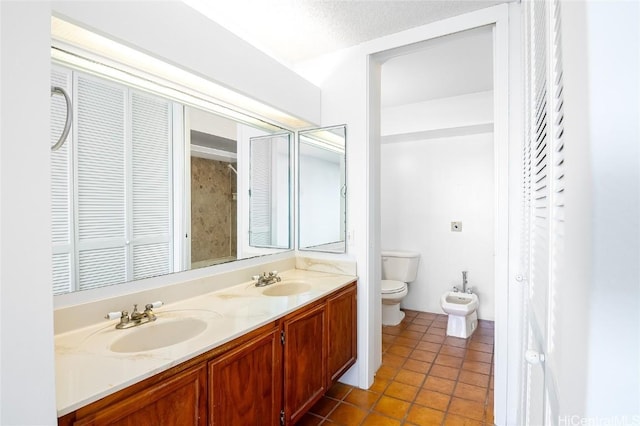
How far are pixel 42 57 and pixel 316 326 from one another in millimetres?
1598

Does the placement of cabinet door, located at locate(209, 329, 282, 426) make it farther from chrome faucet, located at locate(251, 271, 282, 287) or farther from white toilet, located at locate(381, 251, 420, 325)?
white toilet, located at locate(381, 251, 420, 325)

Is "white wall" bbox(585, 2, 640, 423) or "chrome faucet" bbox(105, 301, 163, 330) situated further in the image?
"chrome faucet" bbox(105, 301, 163, 330)

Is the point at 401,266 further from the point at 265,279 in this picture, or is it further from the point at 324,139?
the point at 265,279

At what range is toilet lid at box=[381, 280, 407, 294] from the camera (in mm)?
3195

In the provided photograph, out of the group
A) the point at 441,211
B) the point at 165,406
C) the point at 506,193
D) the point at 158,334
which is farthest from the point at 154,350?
the point at 441,211

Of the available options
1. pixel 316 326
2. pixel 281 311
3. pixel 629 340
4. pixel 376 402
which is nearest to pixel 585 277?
pixel 629 340

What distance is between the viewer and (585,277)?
0.93ft

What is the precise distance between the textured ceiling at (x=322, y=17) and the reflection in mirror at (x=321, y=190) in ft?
2.13

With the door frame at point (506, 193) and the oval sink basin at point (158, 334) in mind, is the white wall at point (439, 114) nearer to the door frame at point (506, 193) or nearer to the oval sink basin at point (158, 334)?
the door frame at point (506, 193)

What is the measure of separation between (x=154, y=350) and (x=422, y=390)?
186 centimetres

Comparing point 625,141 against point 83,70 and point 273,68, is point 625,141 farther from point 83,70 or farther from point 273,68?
point 273,68

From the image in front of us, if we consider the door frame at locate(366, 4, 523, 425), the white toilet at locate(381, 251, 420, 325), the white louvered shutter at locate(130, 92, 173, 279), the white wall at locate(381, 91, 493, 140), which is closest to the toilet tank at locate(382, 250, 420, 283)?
the white toilet at locate(381, 251, 420, 325)

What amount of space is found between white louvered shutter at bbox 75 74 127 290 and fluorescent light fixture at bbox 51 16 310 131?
0.26 ft

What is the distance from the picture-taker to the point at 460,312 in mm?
2930
